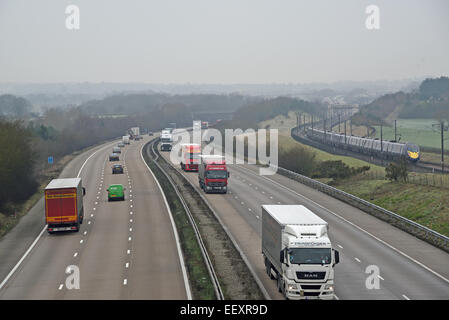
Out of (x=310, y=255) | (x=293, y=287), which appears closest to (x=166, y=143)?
(x=310, y=255)

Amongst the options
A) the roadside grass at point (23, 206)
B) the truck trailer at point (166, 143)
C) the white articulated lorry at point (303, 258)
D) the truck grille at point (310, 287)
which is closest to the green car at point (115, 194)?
the roadside grass at point (23, 206)

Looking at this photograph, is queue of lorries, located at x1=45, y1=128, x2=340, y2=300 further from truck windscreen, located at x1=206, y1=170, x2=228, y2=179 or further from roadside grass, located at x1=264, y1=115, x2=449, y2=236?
truck windscreen, located at x1=206, y1=170, x2=228, y2=179

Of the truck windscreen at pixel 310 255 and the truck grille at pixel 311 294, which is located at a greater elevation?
the truck windscreen at pixel 310 255

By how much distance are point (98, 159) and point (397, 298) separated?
9072cm

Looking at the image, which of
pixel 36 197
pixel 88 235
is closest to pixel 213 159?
pixel 36 197

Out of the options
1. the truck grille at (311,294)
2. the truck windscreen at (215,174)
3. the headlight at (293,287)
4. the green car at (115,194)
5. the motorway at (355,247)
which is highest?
the truck windscreen at (215,174)

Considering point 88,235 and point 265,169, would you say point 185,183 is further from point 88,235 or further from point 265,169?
point 88,235

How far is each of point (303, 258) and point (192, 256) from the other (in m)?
11.7

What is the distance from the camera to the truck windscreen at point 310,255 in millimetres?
23969

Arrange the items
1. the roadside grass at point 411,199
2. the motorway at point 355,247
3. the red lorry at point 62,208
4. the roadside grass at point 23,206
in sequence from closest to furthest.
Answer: the motorway at point 355,247 < the red lorry at point 62,208 < the roadside grass at point 411,199 < the roadside grass at point 23,206

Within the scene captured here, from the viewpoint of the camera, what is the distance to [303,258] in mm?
24062

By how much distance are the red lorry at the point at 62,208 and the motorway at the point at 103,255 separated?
0.73 m

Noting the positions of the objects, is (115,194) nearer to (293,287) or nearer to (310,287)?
(293,287)

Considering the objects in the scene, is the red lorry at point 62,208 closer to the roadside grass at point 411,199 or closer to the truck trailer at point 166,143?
the roadside grass at point 411,199
